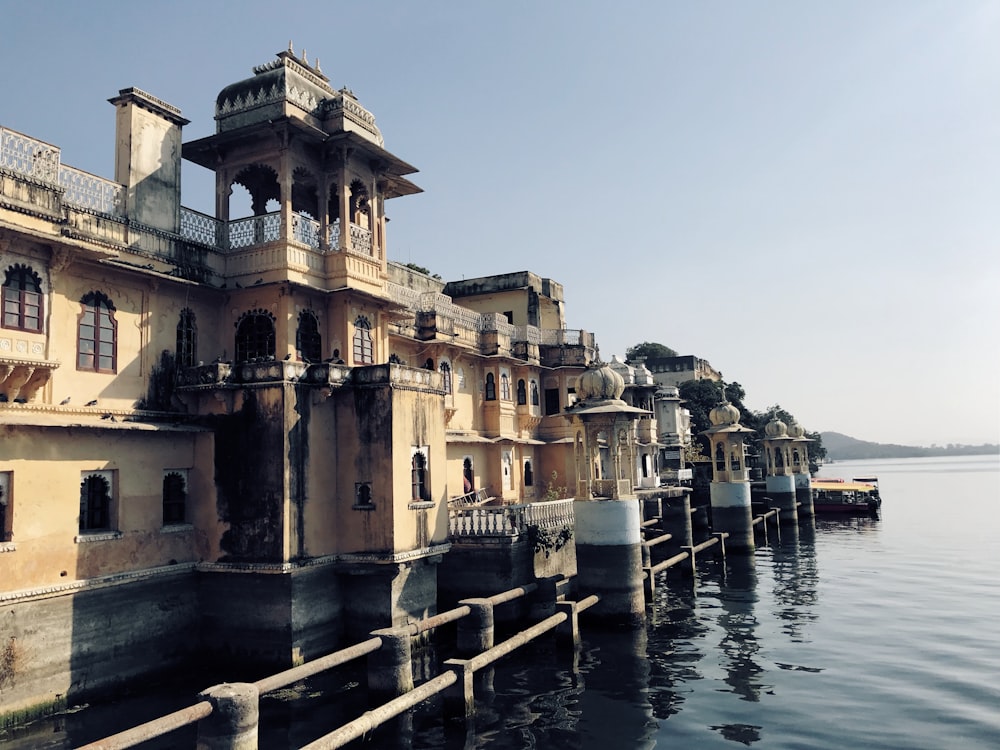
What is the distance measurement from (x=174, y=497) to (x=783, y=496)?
3920cm

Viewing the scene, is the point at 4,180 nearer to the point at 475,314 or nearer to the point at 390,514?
the point at 390,514

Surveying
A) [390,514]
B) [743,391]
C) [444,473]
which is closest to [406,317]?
[444,473]

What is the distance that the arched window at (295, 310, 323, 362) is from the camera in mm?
20188

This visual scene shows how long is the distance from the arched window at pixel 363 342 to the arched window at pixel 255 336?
2592 millimetres

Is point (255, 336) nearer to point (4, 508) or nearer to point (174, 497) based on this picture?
point (174, 497)

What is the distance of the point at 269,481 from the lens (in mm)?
17281

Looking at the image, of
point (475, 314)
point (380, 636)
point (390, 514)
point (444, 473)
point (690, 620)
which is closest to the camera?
point (380, 636)

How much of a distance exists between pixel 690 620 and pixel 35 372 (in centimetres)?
1896

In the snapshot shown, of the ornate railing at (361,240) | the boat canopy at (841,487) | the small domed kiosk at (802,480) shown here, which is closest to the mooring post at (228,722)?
the ornate railing at (361,240)

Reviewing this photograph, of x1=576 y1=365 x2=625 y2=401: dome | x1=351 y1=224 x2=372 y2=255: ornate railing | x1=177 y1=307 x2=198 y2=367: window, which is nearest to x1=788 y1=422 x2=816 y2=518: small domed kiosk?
x1=576 y1=365 x2=625 y2=401: dome

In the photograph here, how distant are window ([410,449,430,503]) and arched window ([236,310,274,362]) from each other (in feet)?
15.7

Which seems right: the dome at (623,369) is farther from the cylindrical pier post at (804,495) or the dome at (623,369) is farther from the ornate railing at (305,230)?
the ornate railing at (305,230)

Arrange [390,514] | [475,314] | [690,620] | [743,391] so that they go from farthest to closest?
1. [743,391]
2. [475,314]
3. [690,620]
4. [390,514]

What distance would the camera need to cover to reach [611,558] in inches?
816
